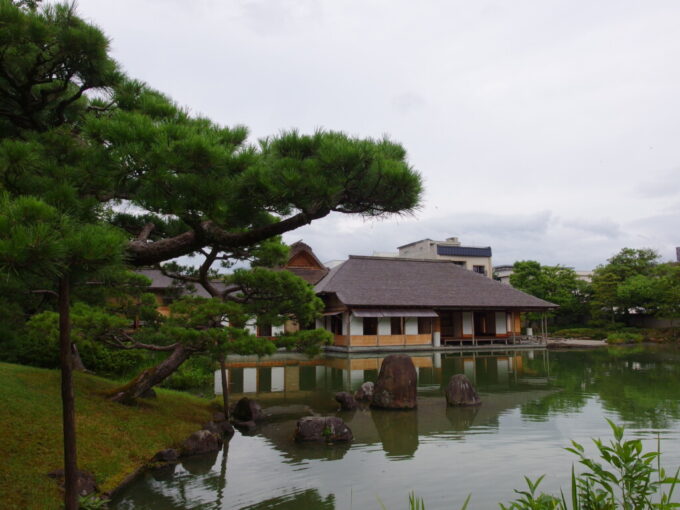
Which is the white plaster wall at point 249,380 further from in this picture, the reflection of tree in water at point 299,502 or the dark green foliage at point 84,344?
the reflection of tree in water at point 299,502

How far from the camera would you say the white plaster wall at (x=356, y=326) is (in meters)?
21.9

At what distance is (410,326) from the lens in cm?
2330

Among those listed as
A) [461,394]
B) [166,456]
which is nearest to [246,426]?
[166,456]

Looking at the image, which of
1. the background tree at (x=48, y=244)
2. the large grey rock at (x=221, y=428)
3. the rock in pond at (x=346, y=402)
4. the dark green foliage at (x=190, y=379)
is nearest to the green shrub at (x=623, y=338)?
the rock in pond at (x=346, y=402)

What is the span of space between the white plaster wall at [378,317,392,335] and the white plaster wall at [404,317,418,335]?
78cm

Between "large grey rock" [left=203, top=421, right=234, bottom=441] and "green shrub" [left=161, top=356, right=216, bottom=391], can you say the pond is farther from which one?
"green shrub" [left=161, top=356, right=216, bottom=391]

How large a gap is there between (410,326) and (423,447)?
16388 millimetres

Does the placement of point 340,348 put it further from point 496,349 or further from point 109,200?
point 109,200

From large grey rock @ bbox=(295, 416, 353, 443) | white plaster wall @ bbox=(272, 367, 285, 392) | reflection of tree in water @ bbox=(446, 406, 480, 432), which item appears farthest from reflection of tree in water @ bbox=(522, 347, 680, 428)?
white plaster wall @ bbox=(272, 367, 285, 392)

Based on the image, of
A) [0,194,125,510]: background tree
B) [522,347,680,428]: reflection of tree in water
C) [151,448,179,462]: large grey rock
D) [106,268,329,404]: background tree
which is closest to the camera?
[0,194,125,510]: background tree

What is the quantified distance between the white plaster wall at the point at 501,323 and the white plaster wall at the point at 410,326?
17.8 ft

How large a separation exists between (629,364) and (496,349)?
7.07 meters

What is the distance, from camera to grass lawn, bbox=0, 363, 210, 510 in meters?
4.53

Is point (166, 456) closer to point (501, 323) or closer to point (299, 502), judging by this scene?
point (299, 502)
